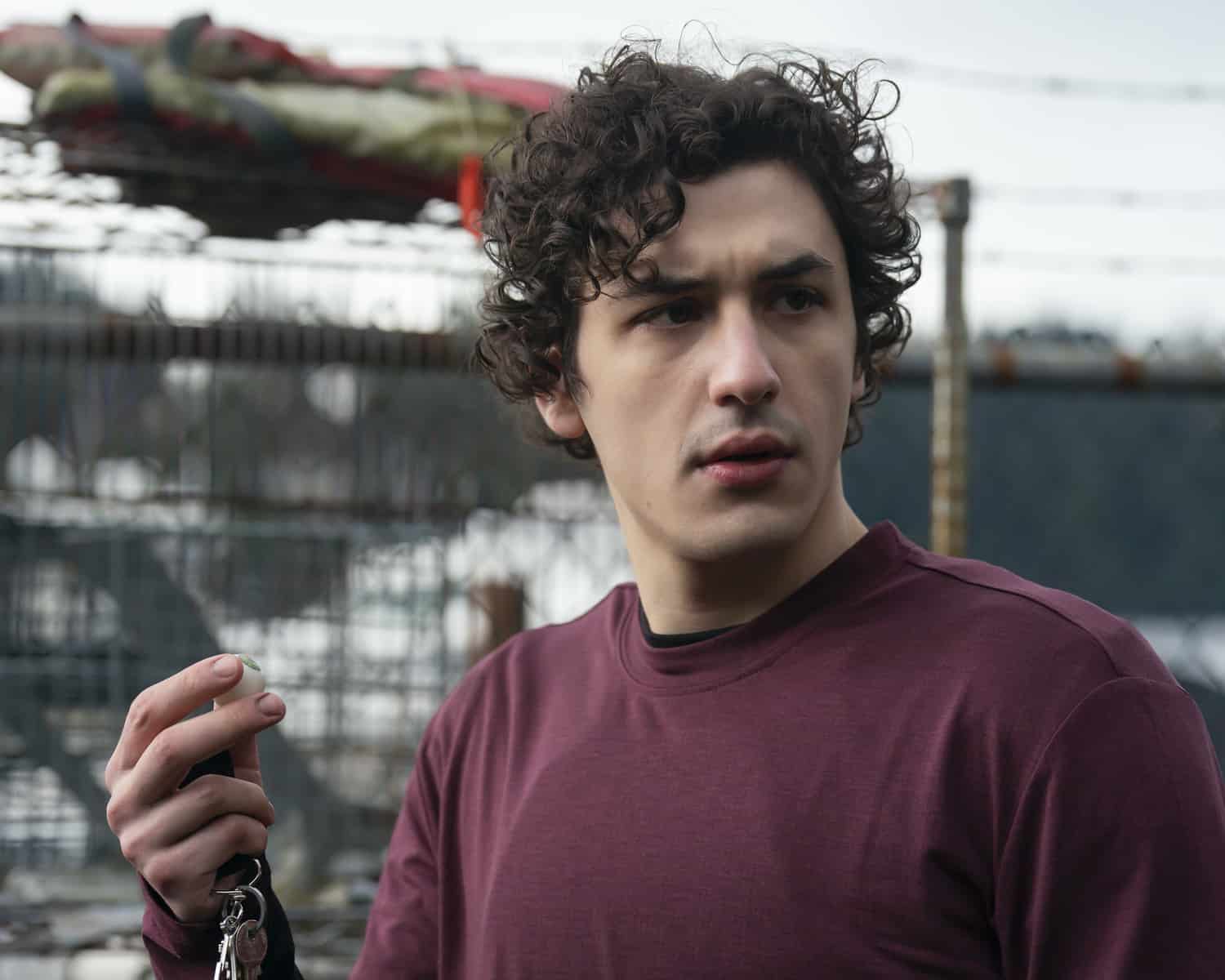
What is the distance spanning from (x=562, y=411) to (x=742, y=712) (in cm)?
63

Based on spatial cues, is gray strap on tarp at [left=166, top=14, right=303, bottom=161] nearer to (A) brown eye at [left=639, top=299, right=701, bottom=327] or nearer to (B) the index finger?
(A) brown eye at [left=639, top=299, right=701, bottom=327]

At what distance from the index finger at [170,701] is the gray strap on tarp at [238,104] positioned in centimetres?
209

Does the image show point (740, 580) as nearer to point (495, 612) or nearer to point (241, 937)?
point (241, 937)

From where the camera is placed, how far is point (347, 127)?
3322 mm

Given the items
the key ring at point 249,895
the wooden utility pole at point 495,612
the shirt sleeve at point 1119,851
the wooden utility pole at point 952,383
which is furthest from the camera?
the wooden utility pole at point 495,612

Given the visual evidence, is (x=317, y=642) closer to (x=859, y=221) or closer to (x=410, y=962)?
(x=410, y=962)

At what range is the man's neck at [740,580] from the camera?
164 cm

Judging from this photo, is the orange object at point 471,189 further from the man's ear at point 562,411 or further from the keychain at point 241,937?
the keychain at point 241,937

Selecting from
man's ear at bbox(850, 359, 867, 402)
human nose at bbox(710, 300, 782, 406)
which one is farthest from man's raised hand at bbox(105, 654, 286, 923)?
man's ear at bbox(850, 359, 867, 402)

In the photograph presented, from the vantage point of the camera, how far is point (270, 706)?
1489mm

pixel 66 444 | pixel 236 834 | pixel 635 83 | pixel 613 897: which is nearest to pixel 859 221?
pixel 635 83

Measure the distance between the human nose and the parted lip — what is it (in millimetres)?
42

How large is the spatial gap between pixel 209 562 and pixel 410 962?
1.79m

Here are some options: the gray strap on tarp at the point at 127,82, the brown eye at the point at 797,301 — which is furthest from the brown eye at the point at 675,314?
the gray strap on tarp at the point at 127,82
